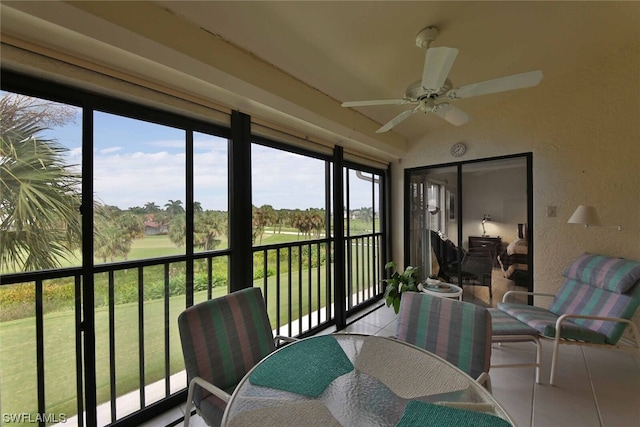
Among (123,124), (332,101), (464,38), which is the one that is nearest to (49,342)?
(123,124)

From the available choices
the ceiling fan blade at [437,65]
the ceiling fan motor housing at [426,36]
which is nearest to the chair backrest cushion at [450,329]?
the ceiling fan blade at [437,65]

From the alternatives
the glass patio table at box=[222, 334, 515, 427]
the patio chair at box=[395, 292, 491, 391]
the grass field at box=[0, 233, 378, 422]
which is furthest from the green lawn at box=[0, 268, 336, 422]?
the patio chair at box=[395, 292, 491, 391]

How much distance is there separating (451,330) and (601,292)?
2042mm

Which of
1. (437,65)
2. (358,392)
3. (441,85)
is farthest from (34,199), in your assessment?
(441,85)

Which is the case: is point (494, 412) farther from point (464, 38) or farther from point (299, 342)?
point (464, 38)

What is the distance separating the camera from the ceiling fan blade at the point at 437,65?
1.26 meters

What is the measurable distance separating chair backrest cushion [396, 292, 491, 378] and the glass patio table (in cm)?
24

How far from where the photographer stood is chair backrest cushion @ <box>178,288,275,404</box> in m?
1.30

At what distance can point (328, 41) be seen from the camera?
1.84 metres

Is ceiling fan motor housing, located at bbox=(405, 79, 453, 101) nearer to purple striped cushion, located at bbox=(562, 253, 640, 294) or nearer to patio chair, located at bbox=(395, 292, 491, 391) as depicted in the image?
patio chair, located at bbox=(395, 292, 491, 391)

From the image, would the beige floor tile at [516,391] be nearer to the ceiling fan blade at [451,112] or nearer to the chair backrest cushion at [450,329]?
the chair backrest cushion at [450,329]

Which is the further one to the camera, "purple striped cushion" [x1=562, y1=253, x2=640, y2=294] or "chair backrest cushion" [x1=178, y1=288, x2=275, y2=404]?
"purple striped cushion" [x1=562, y1=253, x2=640, y2=294]

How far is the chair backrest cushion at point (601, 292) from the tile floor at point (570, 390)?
0.38 m

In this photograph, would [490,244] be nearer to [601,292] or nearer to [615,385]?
[601,292]
